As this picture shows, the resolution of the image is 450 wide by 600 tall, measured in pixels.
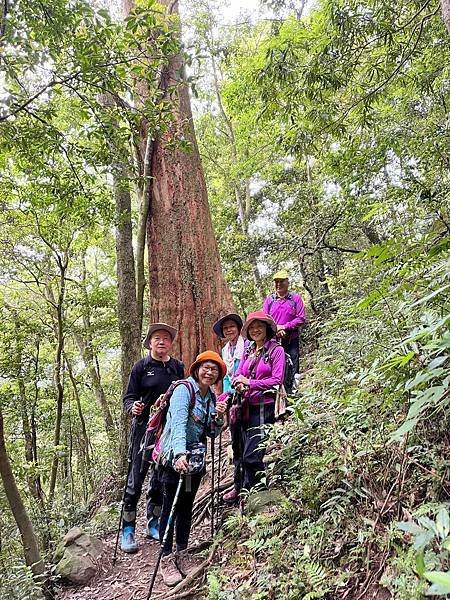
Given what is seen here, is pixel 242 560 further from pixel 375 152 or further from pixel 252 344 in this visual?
pixel 375 152

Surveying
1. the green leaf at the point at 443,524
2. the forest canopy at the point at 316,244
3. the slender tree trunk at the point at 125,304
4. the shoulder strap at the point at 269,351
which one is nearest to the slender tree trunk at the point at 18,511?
the forest canopy at the point at 316,244

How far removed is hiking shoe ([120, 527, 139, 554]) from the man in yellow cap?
269 centimetres

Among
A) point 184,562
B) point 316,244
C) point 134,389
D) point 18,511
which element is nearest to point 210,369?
point 134,389

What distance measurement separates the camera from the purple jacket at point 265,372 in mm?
4262

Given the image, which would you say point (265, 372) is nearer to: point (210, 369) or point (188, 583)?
point (210, 369)

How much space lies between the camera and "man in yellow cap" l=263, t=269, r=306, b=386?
5.96 m

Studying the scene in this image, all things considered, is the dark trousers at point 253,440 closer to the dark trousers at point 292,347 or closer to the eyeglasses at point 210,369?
the eyeglasses at point 210,369

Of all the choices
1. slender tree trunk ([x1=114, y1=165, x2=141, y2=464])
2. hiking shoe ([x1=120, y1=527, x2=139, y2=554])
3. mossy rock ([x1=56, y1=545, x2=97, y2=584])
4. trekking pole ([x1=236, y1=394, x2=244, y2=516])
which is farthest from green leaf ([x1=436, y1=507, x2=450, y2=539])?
slender tree trunk ([x1=114, y1=165, x2=141, y2=464])

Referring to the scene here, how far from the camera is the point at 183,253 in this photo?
306 inches

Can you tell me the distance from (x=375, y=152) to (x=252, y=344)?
4028 millimetres

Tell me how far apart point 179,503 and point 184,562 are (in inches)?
22.4

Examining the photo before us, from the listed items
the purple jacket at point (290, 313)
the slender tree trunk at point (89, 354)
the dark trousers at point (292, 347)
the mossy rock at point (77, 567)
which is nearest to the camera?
the mossy rock at point (77, 567)

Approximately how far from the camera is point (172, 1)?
884 centimetres

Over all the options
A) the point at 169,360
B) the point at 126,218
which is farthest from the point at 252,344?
the point at 126,218
